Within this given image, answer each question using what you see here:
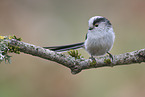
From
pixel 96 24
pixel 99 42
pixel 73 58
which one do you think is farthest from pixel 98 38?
pixel 73 58

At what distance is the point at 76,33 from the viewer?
5.39 meters

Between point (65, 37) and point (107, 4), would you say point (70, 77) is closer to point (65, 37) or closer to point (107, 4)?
point (65, 37)

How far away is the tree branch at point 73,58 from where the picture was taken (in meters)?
2.12

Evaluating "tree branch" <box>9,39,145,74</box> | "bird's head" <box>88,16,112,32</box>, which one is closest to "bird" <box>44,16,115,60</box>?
"bird's head" <box>88,16,112,32</box>

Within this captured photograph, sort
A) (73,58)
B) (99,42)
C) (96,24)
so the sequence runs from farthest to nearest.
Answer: (96,24) → (99,42) → (73,58)

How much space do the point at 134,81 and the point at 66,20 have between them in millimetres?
2610

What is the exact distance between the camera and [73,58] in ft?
7.79

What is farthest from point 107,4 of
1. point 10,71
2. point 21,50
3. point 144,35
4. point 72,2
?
point 21,50

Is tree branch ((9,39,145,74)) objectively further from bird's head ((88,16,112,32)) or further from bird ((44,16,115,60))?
bird's head ((88,16,112,32))

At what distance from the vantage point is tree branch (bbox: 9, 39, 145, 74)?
2.12m

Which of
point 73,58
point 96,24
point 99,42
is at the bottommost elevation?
point 73,58

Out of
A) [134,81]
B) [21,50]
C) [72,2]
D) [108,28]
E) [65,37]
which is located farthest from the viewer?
[72,2]

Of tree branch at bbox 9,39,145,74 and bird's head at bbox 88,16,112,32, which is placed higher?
bird's head at bbox 88,16,112,32

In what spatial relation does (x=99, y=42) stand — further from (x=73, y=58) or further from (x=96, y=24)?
(x=73, y=58)
